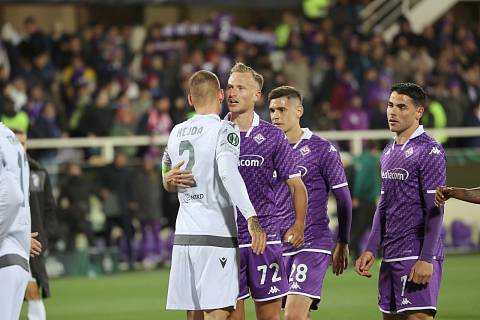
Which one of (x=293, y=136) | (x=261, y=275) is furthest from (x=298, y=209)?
(x=293, y=136)

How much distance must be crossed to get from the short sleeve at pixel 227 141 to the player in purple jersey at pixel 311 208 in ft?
4.30

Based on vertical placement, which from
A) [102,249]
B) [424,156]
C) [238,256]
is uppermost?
[424,156]

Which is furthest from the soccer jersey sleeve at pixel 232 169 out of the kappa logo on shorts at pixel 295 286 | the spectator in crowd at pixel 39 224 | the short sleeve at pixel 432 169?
the spectator in crowd at pixel 39 224

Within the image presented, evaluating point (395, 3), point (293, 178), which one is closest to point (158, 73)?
point (395, 3)

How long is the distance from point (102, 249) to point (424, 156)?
1193cm

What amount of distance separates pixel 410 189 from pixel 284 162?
986 mm

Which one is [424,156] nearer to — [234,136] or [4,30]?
[234,136]

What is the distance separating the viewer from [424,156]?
800 centimetres

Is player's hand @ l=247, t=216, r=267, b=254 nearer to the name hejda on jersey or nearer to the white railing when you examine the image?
the name hejda on jersey

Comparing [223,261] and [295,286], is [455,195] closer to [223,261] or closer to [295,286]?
[223,261]

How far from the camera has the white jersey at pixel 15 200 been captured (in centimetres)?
648

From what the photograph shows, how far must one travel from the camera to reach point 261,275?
27.7 ft

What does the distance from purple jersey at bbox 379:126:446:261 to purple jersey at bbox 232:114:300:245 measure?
0.78 metres

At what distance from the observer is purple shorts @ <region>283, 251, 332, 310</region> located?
9141 millimetres
